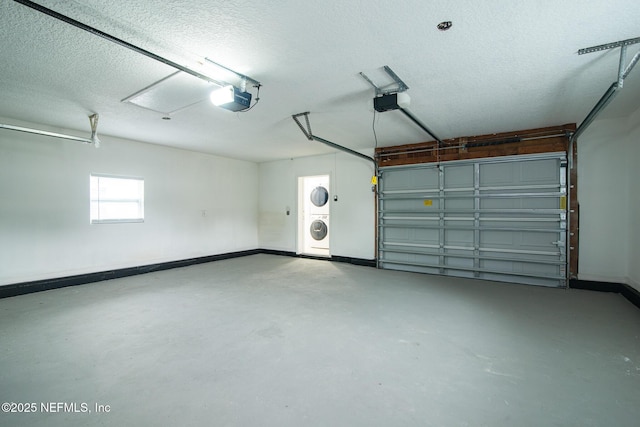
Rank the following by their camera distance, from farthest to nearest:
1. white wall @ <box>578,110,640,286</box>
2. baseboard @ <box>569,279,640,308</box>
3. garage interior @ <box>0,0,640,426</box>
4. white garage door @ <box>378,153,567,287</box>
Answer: white garage door @ <box>378,153,567,287</box> → white wall @ <box>578,110,640,286</box> → baseboard @ <box>569,279,640,308</box> → garage interior @ <box>0,0,640,426</box>

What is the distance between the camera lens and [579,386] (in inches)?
71.7

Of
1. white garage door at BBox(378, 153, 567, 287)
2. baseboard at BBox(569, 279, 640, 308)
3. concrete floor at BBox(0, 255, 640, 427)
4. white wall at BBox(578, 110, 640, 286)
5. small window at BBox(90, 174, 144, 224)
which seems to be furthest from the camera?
small window at BBox(90, 174, 144, 224)

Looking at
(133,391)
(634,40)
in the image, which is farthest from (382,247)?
(133,391)

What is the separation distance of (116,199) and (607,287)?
7.70 meters

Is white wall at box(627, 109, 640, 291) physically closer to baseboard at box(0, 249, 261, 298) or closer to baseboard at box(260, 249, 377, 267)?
baseboard at box(260, 249, 377, 267)

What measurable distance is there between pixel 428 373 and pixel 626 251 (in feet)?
12.9

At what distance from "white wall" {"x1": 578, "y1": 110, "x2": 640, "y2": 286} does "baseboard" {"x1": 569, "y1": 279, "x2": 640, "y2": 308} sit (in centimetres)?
7

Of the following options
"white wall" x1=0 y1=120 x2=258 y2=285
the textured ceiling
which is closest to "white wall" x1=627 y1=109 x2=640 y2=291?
the textured ceiling

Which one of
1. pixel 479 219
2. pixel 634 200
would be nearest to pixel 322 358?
pixel 479 219

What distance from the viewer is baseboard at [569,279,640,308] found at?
11.4ft

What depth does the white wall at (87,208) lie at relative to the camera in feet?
12.6

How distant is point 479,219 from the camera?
469 cm

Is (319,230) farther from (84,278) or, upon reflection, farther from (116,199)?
(84,278)

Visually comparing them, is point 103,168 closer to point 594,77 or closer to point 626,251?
point 594,77
